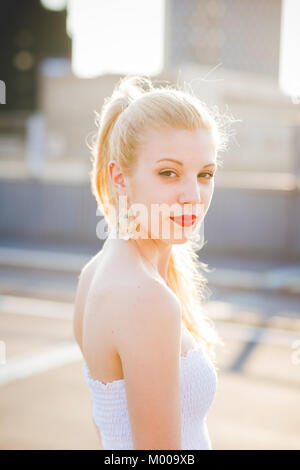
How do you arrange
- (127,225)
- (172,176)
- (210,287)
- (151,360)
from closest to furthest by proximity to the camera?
1. (151,360)
2. (172,176)
3. (127,225)
4. (210,287)

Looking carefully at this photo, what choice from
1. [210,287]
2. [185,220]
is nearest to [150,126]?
[185,220]

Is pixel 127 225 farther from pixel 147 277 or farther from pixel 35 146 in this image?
pixel 35 146

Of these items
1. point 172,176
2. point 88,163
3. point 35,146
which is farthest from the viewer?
point 88,163

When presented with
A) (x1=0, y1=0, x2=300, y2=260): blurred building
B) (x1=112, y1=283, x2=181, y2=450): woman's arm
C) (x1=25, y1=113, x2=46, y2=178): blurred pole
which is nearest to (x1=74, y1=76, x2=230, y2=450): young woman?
(x1=112, y1=283, x2=181, y2=450): woman's arm

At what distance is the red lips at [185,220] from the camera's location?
5.61ft

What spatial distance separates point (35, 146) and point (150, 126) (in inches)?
637

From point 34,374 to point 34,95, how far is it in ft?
241

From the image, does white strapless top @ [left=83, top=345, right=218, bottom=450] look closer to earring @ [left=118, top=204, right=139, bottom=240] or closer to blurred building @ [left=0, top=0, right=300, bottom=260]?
earring @ [left=118, top=204, right=139, bottom=240]

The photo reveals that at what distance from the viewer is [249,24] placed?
506 ft

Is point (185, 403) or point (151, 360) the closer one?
point (151, 360)

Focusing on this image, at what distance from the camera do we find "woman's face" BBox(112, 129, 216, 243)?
1.66 m

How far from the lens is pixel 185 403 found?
1.79 meters

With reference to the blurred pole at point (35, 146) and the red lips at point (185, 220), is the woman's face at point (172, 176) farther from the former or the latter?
the blurred pole at point (35, 146)

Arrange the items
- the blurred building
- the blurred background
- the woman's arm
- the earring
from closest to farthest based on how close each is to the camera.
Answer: the woman's arm
the earring
the blurred background
the blurred building
